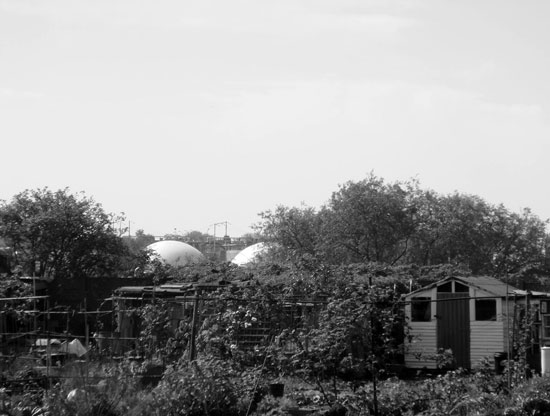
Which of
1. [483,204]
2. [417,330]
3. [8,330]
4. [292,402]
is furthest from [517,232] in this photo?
[292,402]

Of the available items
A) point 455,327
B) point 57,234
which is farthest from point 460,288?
point 57,234

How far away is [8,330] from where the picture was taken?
19719mm

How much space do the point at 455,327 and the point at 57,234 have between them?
62.0 feet

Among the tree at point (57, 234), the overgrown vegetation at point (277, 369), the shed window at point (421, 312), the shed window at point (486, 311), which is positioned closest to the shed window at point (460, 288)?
the shed window at point (486, 311)

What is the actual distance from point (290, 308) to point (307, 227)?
35473 millimetres

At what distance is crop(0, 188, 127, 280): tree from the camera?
117 feet

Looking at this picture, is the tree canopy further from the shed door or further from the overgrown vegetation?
the overgrown vegetation

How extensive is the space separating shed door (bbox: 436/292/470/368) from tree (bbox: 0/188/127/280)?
56.7 ft

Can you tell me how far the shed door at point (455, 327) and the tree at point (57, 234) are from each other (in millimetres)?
17291

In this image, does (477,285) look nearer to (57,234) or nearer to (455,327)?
(455,327)

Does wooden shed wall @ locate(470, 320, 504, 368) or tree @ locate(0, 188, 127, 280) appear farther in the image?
tree @ locate(0, 188, 127, 280)

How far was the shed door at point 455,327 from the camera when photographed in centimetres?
2358

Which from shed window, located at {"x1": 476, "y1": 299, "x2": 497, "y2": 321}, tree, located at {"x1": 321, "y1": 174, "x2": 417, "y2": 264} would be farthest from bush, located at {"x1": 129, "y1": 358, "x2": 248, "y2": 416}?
tree, located at {"x1": 321, "y1": 174, "x2": 417, "y2": 264}

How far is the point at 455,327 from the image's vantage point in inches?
936
